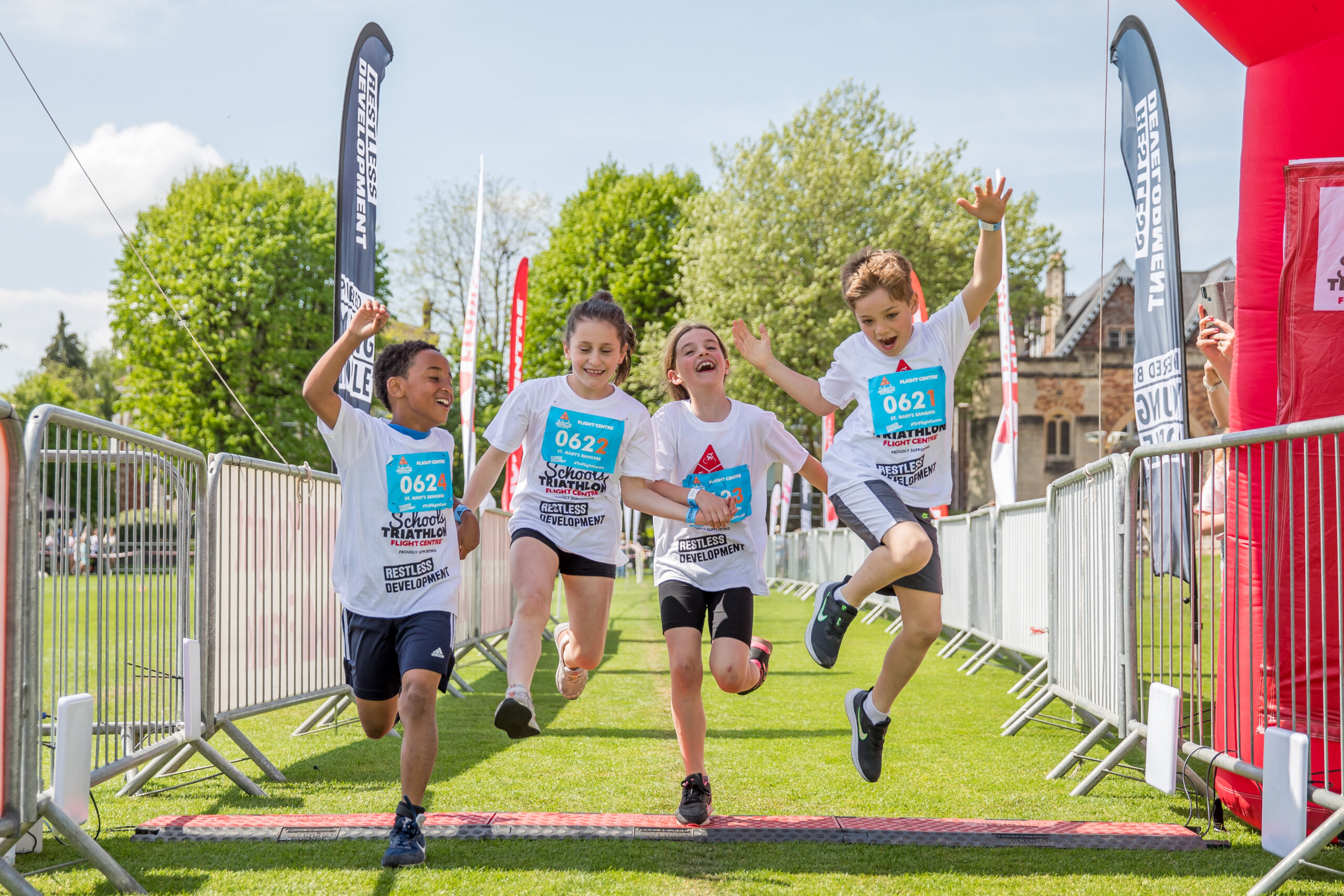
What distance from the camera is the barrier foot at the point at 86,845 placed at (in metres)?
4.02

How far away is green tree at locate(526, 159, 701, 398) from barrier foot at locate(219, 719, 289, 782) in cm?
3605

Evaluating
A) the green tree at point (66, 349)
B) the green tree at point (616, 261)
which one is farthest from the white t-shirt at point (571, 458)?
the green tree at point (66, 349)

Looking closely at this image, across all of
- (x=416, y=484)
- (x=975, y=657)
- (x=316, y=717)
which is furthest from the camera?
(x=975, y=657)

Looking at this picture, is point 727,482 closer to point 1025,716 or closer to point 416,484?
point 416,484

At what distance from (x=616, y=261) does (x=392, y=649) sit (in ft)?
127

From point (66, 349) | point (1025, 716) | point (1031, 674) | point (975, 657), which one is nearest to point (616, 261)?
point (975, 657)

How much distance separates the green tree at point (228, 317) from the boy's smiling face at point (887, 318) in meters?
35.7

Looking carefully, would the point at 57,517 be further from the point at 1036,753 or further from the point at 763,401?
the point at 763,401

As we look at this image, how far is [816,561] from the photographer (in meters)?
26.9

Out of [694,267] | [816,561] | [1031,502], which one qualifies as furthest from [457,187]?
[1031,502]

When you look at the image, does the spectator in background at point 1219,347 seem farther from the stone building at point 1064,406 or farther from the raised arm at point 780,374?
the stone building at point 1064,406

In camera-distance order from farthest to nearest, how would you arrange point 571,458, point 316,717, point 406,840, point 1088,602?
point 316,717
point 1088,602
point 571,458
point 406,840

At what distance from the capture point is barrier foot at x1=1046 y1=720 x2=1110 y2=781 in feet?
19.8

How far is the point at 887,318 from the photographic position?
17.0 feet
